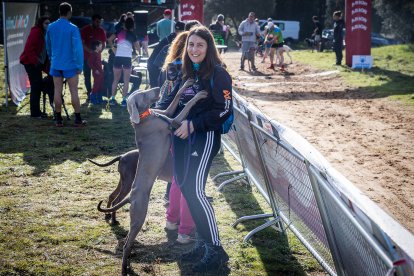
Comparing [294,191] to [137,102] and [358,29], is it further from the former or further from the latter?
[358,29]

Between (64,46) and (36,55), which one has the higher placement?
(64,46)

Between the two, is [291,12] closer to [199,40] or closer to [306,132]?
[306,132]

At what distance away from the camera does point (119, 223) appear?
5609mm

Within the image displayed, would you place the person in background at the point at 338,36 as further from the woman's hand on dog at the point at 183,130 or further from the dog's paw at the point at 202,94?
the woman's hand on dog at the point at 183,130

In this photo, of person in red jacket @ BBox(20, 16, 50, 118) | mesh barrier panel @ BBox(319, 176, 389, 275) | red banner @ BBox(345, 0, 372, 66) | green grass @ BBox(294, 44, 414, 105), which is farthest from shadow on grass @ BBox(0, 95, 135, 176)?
red banner @ BBox(345, 0, 372, 66)

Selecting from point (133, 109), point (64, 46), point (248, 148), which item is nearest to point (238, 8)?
point (64, 46)

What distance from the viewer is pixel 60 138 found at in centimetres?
963

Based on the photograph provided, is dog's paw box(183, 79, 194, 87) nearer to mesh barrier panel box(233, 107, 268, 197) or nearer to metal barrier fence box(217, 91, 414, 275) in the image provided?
metal barrier fence box(217, 91, 414, 275)

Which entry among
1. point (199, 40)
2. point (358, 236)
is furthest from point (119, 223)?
point (358, 236)

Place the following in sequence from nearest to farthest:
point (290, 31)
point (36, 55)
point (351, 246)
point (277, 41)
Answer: point (351, 246) < point (36, 55) < point (277, 41) < point (290, 31)

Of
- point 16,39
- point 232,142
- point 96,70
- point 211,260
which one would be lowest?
point 211,260

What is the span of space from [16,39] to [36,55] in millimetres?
2775

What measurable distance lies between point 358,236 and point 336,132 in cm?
760

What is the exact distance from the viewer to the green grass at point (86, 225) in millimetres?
4602
